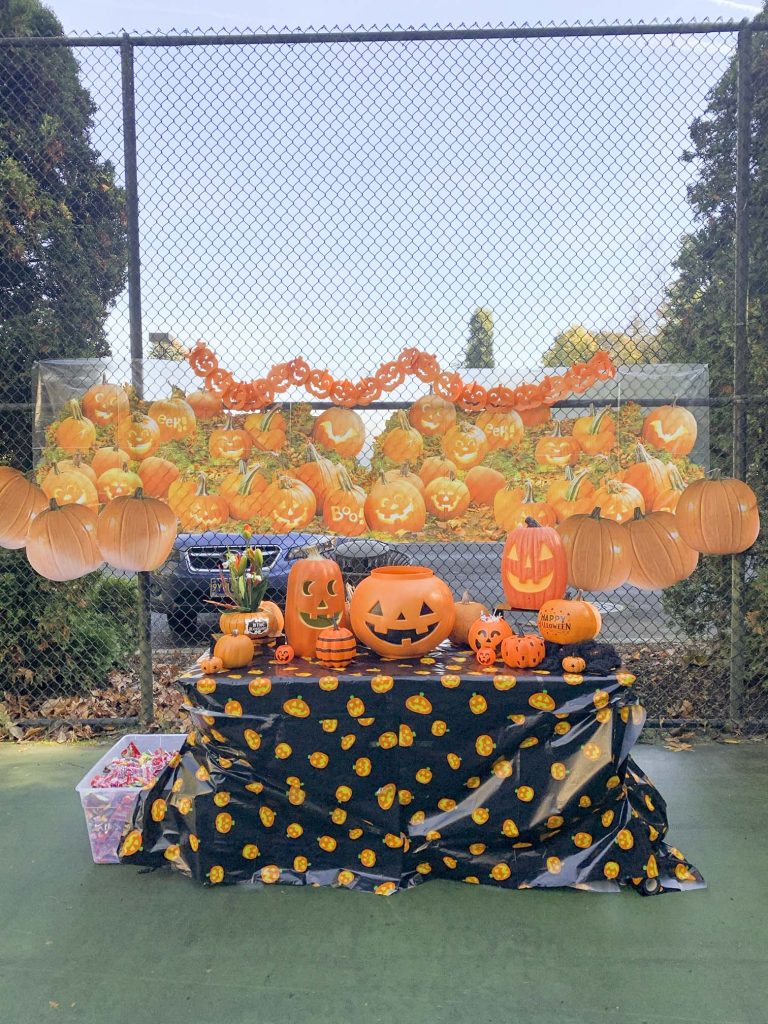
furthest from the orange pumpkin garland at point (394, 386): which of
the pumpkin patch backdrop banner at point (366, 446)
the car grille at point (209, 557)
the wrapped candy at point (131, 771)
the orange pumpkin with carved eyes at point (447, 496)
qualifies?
the wrapped candy at point (131, 771)

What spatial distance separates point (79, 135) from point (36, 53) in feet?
1.44

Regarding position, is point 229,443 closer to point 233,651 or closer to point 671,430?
point 233,651

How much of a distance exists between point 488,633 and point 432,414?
1392 millimetres

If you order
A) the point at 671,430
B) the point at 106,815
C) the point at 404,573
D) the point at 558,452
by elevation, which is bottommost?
the point at 106,815

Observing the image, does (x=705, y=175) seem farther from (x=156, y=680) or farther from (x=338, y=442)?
(x=156, y=680)

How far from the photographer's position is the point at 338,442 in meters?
3.77

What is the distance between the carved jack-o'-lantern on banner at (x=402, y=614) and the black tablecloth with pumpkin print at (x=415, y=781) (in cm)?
12

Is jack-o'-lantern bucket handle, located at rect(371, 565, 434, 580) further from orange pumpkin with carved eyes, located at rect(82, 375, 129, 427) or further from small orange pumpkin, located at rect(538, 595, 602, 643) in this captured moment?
orange pumpkin with carved eyes, located at rect(82, 375, 129, 427)

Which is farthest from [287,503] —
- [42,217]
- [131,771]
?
[42,217]

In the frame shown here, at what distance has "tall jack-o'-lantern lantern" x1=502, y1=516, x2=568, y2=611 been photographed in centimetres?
291

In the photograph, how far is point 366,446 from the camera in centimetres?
378

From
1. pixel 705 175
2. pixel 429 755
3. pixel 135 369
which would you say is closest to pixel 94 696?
pixel 135 369

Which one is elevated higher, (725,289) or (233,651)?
(725,289)

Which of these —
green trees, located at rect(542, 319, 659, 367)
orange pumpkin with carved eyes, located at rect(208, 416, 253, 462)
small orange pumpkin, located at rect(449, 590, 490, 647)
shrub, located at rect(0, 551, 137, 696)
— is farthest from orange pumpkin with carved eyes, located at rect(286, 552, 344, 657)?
shrub, located at rect(0, 551, 137, 696)
